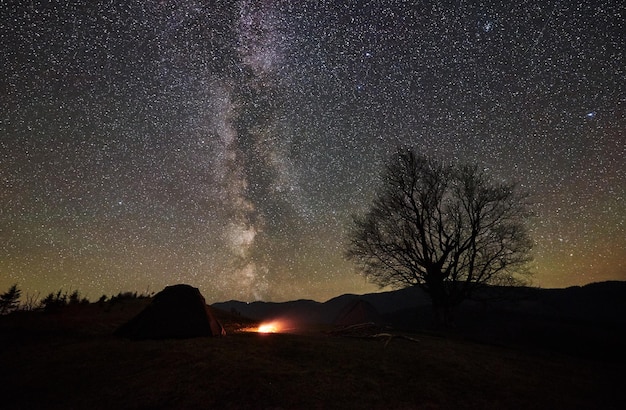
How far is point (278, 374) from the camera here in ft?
27.9

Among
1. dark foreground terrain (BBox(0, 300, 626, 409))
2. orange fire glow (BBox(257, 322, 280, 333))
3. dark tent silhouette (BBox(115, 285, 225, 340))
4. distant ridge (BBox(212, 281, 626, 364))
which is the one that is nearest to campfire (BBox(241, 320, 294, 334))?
orange fire glow (BBox(257, 322, 280, 333))

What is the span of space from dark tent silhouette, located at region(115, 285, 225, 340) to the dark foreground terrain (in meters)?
0.82

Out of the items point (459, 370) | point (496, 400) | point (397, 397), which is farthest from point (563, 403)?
point (397, 397)

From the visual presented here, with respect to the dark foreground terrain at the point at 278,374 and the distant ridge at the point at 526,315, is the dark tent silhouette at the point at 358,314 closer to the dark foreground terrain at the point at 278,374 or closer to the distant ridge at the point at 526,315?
the distant ridge at the point at 526,315

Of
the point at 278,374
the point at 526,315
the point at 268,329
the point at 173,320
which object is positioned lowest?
the point at 278,374

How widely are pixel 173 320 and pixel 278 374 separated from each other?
6872 mm

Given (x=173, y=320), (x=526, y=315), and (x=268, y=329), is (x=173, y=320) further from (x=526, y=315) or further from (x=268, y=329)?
(x=526, y=315)

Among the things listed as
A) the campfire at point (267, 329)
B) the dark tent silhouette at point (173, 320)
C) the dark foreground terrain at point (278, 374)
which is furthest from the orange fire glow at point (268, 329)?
the dark foreground terrain at point (278, 374)

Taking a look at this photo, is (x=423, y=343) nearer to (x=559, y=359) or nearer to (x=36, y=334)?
(x=559, y=359)

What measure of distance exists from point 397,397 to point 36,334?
13715mm

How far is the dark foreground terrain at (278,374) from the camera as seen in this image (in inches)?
284

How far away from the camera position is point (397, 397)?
293 inches

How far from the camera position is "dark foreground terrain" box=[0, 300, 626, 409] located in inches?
284

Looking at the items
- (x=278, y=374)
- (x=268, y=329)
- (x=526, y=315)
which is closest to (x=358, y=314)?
(x=268, y=329)
